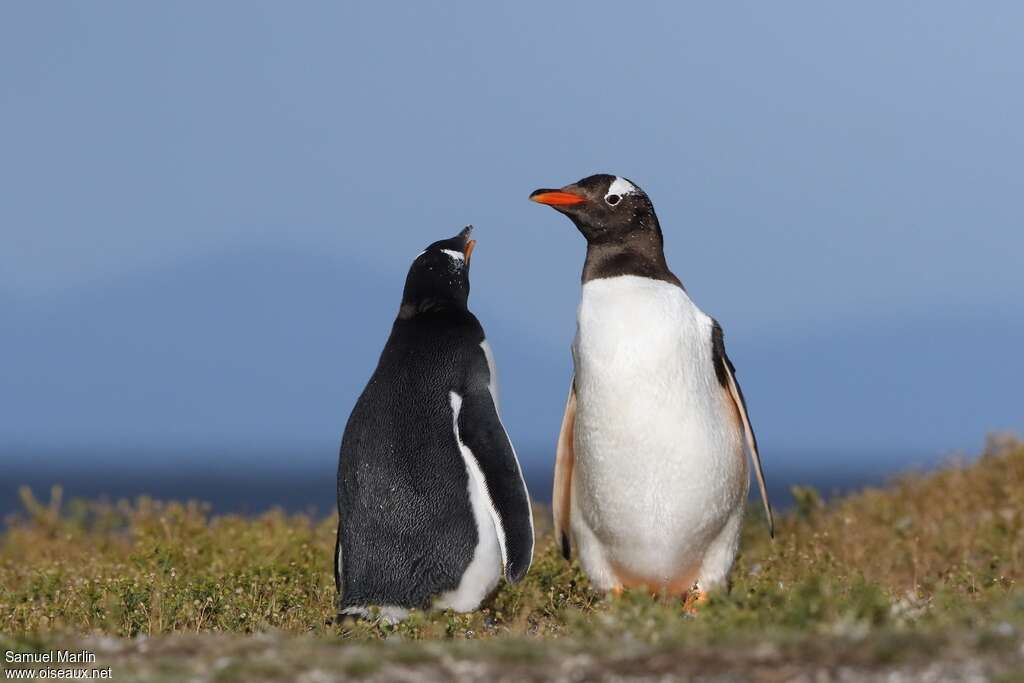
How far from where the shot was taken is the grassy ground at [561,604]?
14.9 ft

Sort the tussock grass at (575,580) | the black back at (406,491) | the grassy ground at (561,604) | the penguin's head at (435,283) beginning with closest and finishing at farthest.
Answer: the grassy ground at (561,604), the tussock grass at (575,580), the black back at (406,491), the penguin's head at (435,283)

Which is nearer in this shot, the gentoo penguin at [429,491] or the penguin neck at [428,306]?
the gentoo penguin at [429,491]

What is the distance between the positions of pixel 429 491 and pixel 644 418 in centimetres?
126

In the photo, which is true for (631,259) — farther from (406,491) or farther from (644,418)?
(406,491)

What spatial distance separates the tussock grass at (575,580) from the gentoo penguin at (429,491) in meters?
0.30

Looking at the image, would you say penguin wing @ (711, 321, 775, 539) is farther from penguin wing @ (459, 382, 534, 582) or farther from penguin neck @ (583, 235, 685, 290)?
penguin wing @ (459, 382, 534, 582)

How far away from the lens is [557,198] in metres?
8.00

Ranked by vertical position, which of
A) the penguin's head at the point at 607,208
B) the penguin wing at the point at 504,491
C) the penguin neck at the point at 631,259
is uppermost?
the penguin's head at the point at 607,208

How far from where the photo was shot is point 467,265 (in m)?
8.37

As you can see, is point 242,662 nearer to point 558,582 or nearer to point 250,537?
point 558,582

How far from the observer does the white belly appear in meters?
7.47

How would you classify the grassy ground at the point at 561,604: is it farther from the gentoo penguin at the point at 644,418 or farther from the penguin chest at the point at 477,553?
the gentoo penguin at the point at 644,418

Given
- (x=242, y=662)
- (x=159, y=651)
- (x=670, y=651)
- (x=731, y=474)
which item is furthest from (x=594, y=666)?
(x=731, y=474)

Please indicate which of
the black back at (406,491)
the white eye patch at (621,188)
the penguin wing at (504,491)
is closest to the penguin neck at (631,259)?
the white eye patch at (621,188)
